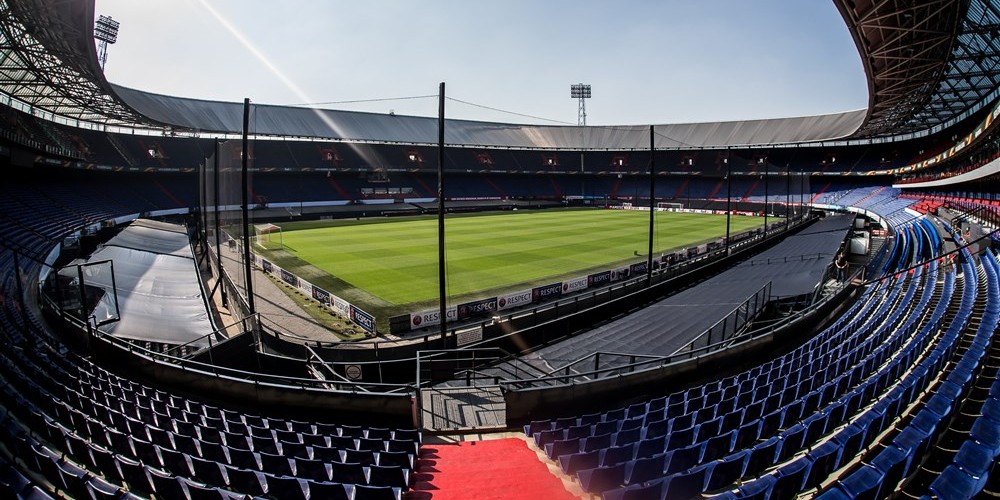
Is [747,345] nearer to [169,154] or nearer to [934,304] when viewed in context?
[934,304]

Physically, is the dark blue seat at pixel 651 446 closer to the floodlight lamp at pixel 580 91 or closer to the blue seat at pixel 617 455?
the blue seat at pixel 617 455

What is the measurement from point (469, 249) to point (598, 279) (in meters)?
13.5

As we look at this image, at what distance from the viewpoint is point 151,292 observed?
18.9 m

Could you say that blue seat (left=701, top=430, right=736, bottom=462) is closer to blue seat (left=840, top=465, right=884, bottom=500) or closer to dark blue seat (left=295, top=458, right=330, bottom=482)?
blue seat (left=840, top=465, right=884, bottom=500)

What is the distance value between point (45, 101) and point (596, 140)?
76399 mm

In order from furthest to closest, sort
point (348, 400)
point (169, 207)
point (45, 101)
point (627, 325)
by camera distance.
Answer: point (169, 207) → point (45, 101) → point (627, 325) → point (348, 400)

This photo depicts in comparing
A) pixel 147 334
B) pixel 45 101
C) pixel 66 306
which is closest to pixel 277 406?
pixel 147 334

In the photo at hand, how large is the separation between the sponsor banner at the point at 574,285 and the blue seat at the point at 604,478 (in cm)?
1654

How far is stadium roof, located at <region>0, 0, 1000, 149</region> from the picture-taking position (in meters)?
20.0

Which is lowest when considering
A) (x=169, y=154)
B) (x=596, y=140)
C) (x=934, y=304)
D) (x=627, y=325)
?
(x=627, y=325)

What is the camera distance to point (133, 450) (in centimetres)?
649

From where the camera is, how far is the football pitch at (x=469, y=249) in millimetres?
25797

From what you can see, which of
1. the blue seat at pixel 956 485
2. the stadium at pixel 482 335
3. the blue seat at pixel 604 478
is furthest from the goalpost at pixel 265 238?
the blue seat at pixel 956 485

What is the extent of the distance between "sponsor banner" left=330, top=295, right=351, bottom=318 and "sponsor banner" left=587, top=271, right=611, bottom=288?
11.3 meters
